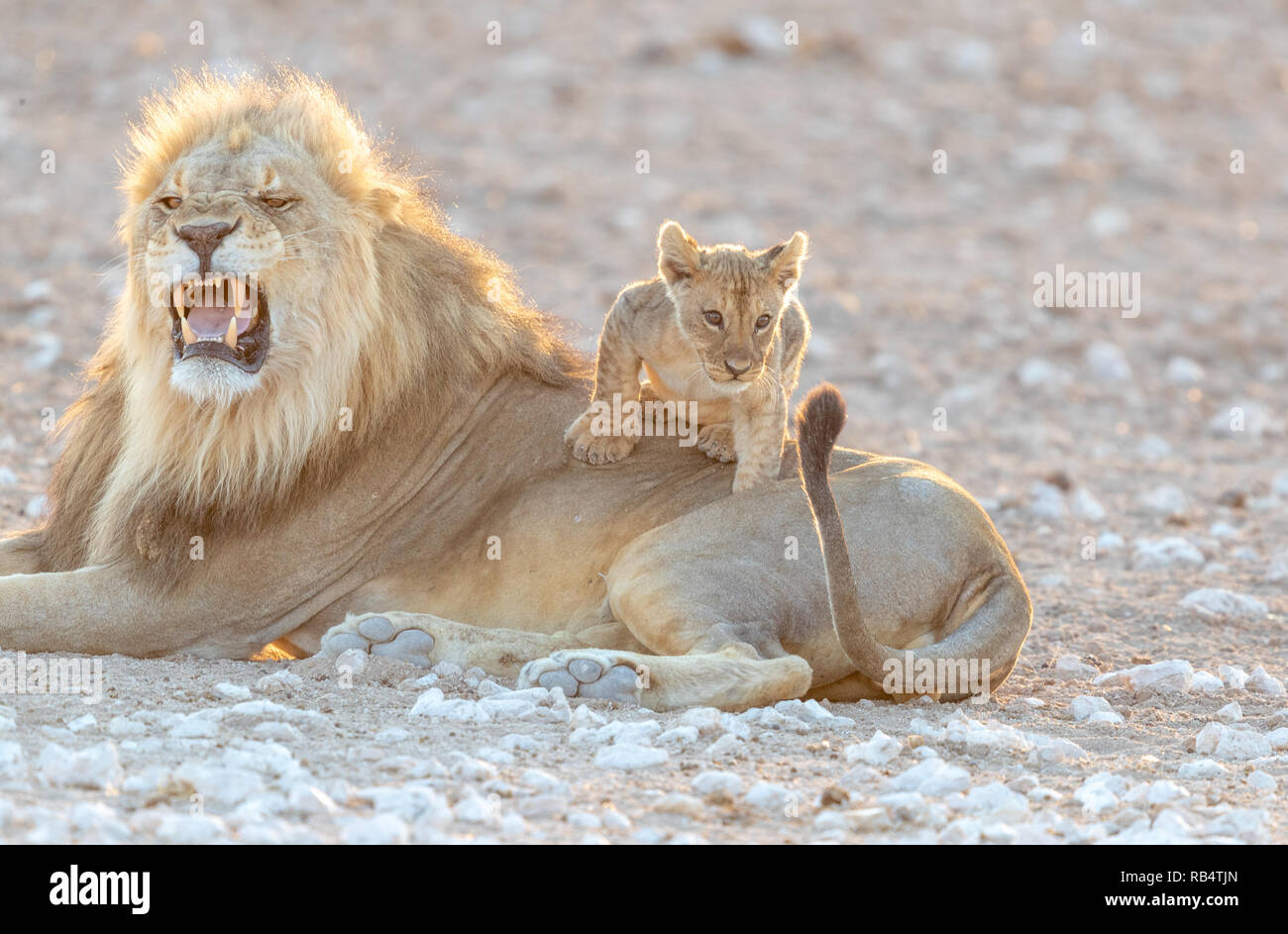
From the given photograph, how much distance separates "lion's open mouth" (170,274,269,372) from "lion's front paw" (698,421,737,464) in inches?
52.5

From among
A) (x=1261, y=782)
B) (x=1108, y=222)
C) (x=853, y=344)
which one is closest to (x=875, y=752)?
(x=1261, y=782)

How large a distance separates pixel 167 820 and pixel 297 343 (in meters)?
1.97

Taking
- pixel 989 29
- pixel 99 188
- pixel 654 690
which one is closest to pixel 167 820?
pixel 654 690

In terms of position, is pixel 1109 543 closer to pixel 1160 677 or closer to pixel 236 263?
pixel 1160 677

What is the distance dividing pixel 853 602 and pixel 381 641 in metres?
1.34

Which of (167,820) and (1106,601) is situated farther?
(1106,601)

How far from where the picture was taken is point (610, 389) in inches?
206

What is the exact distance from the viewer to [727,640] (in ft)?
15.8

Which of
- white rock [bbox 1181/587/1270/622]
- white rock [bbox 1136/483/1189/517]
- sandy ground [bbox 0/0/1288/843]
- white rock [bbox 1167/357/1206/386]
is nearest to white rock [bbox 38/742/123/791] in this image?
sandy ground [bbox 0/0/1288/843]

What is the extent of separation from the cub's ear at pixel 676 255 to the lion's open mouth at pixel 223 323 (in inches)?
44.4

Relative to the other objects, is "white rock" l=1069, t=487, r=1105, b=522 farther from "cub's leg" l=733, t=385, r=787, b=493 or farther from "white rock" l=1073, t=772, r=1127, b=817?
"white rock" l=1073, t=772, r=1127, b=817

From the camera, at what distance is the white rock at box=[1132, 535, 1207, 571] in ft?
23.9

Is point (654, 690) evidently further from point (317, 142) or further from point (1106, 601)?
point (1106, 601)
